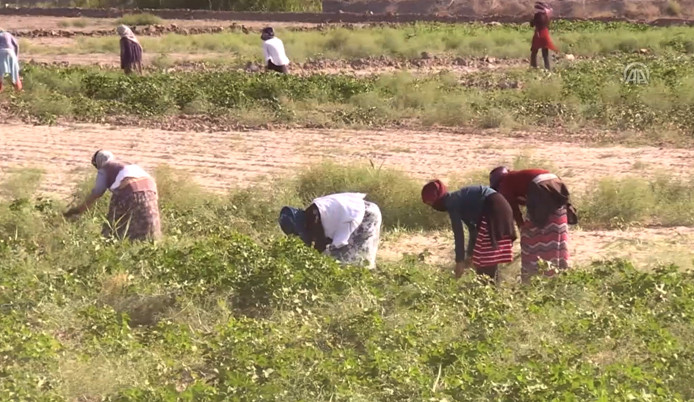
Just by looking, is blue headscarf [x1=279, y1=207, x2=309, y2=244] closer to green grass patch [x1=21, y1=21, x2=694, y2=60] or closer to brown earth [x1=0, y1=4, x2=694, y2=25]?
green grass patch [x1=21, y1=21, x2=694, y2=60]

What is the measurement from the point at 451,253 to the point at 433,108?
24.4 feet

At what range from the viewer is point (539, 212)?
9.20 m

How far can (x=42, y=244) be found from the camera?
10297 mm

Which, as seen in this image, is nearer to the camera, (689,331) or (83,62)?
(689,331)

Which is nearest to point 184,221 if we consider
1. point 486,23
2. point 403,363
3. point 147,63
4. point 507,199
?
point 507,199

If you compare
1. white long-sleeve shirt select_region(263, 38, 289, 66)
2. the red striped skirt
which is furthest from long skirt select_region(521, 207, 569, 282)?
white long-sleeve shirt select_region(263, 38, 289, 66)

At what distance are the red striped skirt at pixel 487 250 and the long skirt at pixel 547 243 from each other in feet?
0.75

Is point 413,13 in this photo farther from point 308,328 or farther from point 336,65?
point 308,328

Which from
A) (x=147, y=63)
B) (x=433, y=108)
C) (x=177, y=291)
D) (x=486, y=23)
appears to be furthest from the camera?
(x=486, y=23)

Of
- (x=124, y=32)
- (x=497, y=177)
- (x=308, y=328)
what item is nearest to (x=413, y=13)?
(x=124, y=32)

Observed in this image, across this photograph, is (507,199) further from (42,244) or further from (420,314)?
(42,244)

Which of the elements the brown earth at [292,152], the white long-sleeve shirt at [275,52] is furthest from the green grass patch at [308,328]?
the white long-sleeve shirt at [275,52]

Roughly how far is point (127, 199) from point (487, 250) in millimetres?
2832

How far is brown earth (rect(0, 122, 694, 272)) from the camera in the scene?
45.9ft
